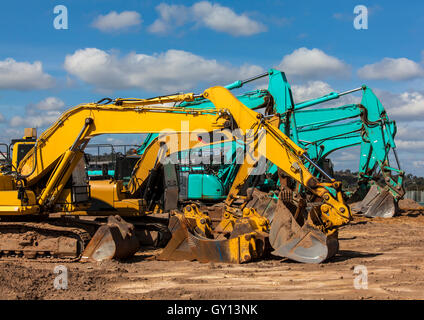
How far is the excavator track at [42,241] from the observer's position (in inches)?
385

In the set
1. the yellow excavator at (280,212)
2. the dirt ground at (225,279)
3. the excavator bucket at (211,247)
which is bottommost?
the dirt ground at (225,279)

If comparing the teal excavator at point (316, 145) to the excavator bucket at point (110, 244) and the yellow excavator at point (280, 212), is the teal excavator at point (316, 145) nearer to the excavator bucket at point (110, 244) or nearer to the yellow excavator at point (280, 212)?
the yellow excavator at point (280, 212)

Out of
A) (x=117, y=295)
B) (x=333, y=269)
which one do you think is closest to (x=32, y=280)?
(x=117, y=295)

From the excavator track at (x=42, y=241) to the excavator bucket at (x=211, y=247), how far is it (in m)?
1.60

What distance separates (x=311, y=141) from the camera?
20.5 metres

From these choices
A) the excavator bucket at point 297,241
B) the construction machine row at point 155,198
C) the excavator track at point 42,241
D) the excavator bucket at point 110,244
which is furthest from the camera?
the excavator track at point 42,241

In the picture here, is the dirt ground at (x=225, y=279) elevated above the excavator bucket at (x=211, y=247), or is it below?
below

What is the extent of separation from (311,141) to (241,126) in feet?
36.9

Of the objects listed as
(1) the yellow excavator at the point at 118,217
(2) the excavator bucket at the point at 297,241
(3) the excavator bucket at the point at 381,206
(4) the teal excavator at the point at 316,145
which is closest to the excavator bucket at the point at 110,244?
(1) the yellow excavator at the point at 118,217

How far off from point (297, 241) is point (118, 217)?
3611 millimetres

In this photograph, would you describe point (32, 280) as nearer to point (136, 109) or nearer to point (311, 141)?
point (136, 109)

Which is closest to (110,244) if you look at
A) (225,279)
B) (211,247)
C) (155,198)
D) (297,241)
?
(211,247)

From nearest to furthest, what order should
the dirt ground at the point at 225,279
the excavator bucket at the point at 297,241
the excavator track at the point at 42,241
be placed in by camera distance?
the dirt ground at the point at 225,279, the excavator bucket at the point at 297,241, the excavator track at the point at 42,241

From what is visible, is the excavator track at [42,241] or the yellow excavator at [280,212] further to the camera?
the excavator track at [42,241]
